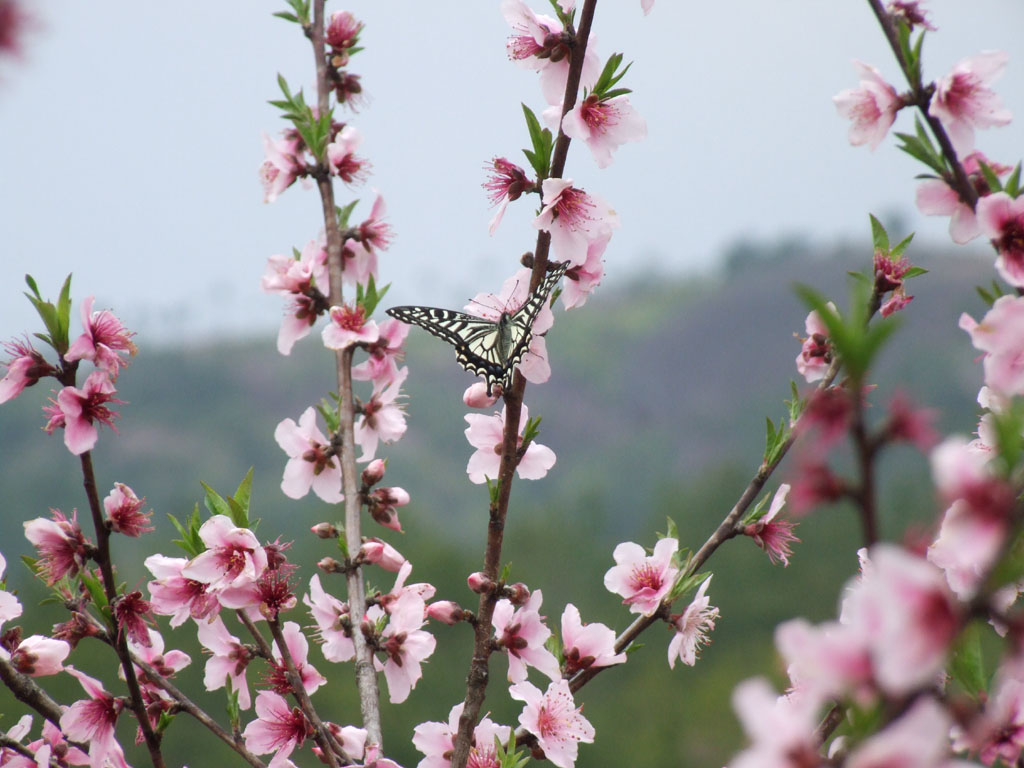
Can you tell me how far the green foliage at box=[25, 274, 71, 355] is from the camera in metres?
1.67

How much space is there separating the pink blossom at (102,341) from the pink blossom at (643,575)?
1029mm

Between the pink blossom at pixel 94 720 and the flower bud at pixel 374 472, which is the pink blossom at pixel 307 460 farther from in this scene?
the pink blossom at pixel 94 720

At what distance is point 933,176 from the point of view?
1.51 metres

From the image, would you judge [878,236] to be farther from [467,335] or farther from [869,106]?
[467,335]

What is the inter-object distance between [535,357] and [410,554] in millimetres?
28985

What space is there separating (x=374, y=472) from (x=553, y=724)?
0.69 metres

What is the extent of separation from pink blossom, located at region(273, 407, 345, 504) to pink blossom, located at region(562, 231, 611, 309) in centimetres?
70

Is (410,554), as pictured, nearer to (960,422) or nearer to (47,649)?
(47,649)

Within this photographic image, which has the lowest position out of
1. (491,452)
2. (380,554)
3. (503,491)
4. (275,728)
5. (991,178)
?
(275,728)

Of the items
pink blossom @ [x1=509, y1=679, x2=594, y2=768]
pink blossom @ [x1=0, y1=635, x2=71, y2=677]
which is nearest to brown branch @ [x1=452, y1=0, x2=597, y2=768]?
pink blossom @ [x1=509, y1=679, x2=594, y2=768]

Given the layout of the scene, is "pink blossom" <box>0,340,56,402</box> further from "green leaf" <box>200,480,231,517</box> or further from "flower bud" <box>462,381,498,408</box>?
"flower bud" <box>462,381,498,408</box>

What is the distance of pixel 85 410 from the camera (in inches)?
69.2

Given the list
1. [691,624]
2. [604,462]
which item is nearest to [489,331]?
[691,624]

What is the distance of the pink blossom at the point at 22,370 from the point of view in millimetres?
1741
